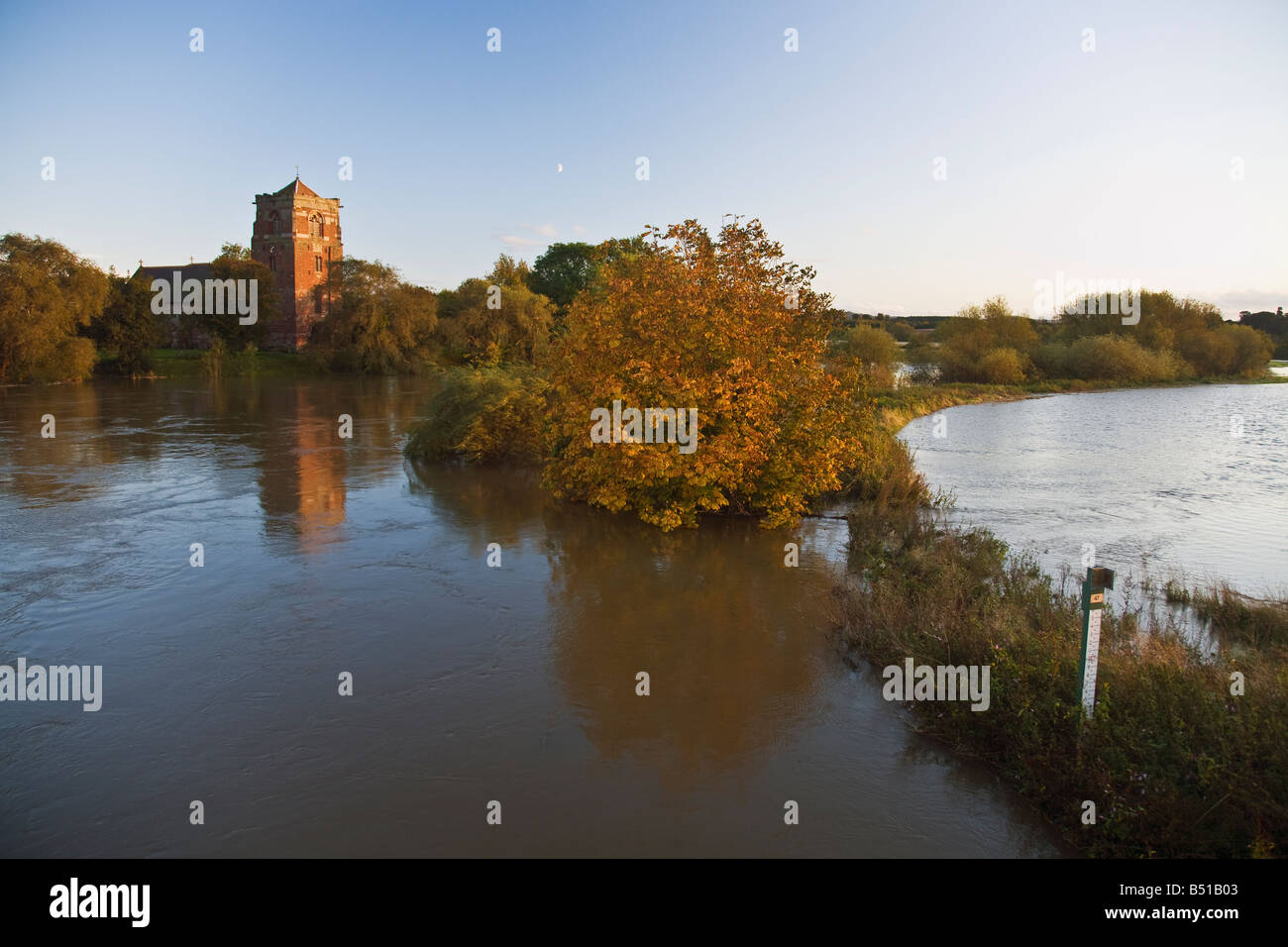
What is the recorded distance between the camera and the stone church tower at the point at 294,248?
242ft

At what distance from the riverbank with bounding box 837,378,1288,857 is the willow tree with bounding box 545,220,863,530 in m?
3.99

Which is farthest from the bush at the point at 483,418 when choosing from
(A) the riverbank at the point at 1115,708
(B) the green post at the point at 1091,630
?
(B) the green post at the point at 1091,630

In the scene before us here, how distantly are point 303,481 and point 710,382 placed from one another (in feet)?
36.8

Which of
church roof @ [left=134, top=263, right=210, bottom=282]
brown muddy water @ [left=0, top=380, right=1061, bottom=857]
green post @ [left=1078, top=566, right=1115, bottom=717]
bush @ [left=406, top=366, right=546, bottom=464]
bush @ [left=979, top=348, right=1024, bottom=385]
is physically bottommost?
brown muddy water @ [left=0, top=380, right=1061, bottom=857]

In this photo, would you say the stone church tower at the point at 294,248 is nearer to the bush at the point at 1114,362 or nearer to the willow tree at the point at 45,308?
the willow tree at the point at 45,308

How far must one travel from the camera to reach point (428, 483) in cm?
1948

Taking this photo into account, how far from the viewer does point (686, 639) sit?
9.66 metres

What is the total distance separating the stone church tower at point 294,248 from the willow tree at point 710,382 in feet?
216

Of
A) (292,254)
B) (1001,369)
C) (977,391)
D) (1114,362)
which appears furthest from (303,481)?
(292,254)

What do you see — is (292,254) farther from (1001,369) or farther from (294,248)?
(1001,369)

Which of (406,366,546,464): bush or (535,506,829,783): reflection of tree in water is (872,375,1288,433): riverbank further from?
(535,506,829,783): reflection of tree in water

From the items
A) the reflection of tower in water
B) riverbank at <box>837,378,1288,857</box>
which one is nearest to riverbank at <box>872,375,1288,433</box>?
Answer: the reflection of tower in water

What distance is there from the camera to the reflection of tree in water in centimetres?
731
